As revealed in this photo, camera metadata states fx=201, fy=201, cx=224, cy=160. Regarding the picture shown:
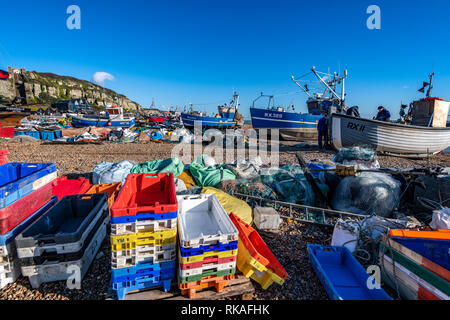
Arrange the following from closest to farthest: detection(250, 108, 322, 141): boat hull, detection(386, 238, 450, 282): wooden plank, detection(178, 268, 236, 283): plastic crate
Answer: detection(386, 238, 450, 282): wooden plank, detection(178, 268, 236, 283): plastic crate, detection(250, 108, 322, 141): boat hull

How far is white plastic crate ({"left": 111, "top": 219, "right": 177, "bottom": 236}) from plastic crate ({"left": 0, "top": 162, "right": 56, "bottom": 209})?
137 cm

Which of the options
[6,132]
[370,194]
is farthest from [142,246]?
[6,132]

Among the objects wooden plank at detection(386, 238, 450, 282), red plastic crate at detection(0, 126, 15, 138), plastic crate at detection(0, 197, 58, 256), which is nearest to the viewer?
wooden plank at detection(386, 238, 450, 282)

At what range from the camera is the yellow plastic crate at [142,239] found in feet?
6.29

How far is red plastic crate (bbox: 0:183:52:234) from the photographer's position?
217 cm

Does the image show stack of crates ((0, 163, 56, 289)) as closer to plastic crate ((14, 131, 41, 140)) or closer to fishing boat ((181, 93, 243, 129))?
plastic crate ((14, 131, 41, 140))

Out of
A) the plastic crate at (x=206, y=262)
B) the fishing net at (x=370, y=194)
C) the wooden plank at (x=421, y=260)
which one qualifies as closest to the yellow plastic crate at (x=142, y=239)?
the plastic crate at (x=206, y=262)

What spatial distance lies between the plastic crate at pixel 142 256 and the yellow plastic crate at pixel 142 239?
0.04 m

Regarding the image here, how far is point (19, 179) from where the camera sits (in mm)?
2812

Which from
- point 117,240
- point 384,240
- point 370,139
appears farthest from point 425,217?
point 370,139

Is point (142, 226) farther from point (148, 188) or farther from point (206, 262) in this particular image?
point (148, 188)

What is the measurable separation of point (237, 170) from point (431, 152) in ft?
41.2

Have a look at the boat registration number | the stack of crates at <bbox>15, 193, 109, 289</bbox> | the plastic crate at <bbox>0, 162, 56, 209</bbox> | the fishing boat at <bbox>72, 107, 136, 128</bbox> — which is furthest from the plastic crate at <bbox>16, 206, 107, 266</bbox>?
the fishing boat at <bbox>72, 107, 136, 128</bbox>

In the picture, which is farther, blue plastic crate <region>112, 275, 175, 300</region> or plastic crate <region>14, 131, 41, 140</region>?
plastic crate <region>14, 131, 41, 140</region>
